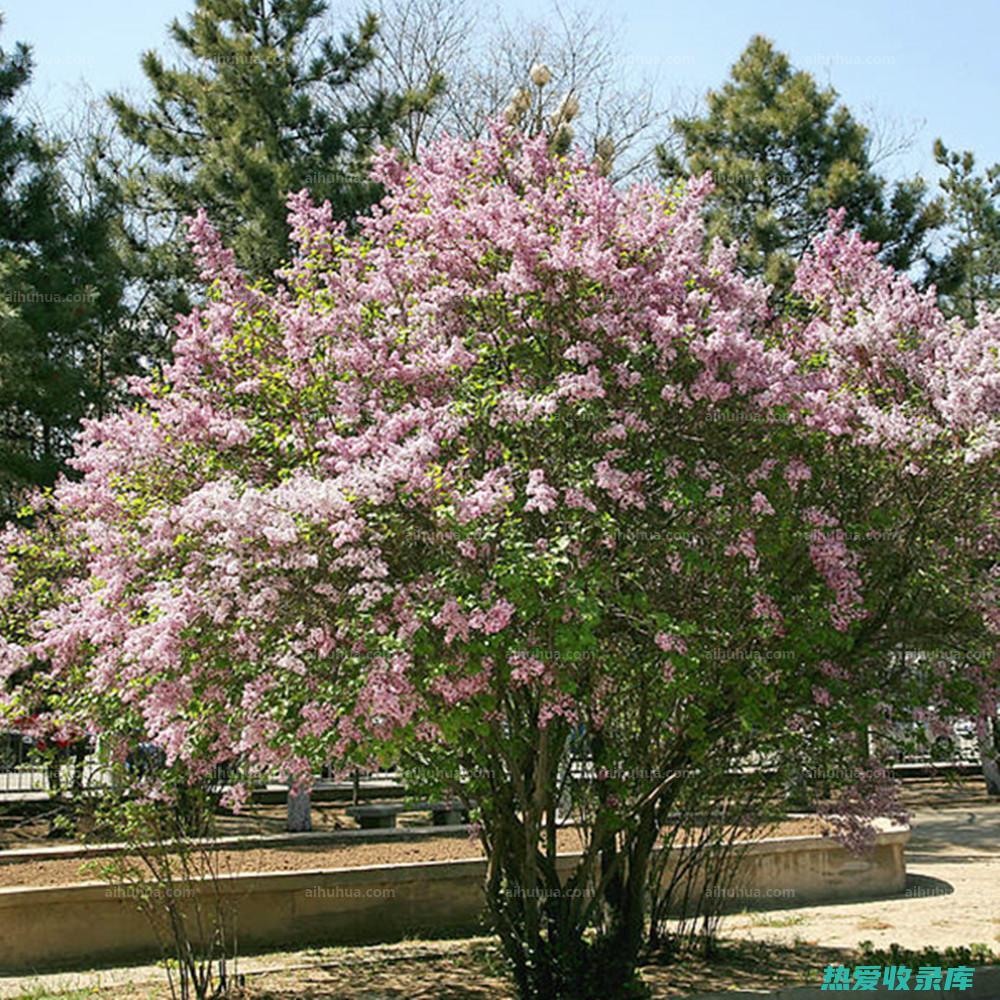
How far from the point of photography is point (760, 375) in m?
7.24

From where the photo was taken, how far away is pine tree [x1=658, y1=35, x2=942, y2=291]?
22.2 meters

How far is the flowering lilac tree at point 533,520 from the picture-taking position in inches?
256

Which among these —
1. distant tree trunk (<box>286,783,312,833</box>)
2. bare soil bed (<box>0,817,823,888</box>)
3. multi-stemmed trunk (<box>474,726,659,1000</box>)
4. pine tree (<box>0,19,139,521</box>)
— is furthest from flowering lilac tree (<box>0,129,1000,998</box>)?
pine tree (<box>0,19,139,521</box>)

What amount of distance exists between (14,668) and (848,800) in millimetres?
6098

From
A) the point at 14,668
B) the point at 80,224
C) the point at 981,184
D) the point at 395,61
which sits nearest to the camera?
the point at 14,668

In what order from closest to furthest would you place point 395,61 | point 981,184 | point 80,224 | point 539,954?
point 539,954
point 80,224
point 395,61
point 981,184

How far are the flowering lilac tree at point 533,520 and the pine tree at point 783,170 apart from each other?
13.7m

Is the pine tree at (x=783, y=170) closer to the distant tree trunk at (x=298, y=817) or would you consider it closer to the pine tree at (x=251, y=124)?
the pine tree at (x=251, y=124)

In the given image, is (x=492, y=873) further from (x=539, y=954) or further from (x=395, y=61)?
(x=395, y=61)

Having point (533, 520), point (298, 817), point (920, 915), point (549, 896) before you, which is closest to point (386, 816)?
point (298, 817)

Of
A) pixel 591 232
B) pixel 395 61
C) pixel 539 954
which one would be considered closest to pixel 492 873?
pixel 539 954

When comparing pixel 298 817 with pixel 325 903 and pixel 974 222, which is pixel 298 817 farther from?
pixel 974 222

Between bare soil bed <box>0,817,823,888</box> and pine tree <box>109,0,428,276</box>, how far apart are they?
957 cm

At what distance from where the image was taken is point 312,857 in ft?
38.1
